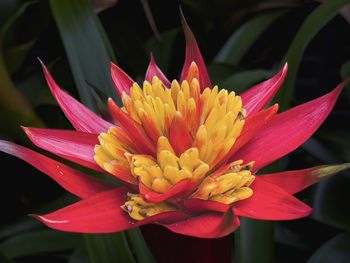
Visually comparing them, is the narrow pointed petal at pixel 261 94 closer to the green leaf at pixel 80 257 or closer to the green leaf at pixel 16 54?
the green leaf at pixel 80 257

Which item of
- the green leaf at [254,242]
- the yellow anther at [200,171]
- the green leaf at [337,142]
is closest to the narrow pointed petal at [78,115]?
the yellow anther at [200,171]

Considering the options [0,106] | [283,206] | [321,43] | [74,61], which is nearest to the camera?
[283,206]

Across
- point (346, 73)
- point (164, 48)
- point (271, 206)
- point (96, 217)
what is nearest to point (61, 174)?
point (96, 217)

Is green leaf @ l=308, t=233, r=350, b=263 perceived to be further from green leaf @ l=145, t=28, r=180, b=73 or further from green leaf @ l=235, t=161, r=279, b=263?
green leaf @ l=145, t=28, r=180, b=73

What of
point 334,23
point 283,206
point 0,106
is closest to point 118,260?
point 283,206

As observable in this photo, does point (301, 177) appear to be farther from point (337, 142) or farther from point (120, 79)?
point (337, 142)

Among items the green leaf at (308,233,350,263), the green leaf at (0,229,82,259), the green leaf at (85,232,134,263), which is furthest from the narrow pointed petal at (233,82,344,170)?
the green leaf at (0,229,82,259)

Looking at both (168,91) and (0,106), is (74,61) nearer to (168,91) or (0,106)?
(0,106)
